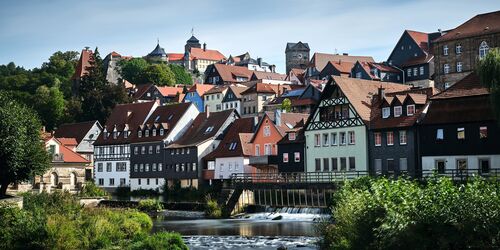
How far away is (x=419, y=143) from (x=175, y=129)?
36.5 m

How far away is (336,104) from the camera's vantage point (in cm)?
6016

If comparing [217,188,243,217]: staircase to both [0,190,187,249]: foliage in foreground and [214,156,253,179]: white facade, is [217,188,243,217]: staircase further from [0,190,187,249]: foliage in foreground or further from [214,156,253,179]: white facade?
[0,190,187,249]: foliage in foreground

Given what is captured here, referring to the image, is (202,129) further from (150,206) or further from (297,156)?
(297,156)

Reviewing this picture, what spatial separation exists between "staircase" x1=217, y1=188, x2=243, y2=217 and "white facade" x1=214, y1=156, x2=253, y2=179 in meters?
9.10

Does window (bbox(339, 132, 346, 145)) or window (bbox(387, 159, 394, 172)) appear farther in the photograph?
window (bbox(339, 132, 346, 145))

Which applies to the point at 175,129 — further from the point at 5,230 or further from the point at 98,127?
the point at 5,230

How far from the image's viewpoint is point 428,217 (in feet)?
73.4

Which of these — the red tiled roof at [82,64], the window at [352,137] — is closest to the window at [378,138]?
the window at [352,137]

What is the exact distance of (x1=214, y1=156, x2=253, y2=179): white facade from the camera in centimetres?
7006

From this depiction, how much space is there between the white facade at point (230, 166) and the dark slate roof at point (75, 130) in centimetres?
3261

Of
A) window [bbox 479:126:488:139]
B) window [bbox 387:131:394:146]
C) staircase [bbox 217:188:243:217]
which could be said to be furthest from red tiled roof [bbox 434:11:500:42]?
staircase [bbox 217:188:243:217]

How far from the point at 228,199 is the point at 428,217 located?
124 feet

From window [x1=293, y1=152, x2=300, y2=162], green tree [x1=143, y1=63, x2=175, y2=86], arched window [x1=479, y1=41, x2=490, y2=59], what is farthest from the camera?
green tree [x1=143, y1=63, x2=175, y2=86]

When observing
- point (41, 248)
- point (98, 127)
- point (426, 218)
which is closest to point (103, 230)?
point (41, 248)
